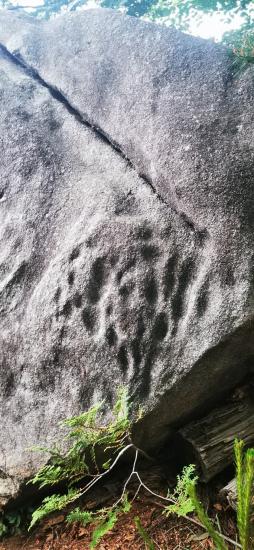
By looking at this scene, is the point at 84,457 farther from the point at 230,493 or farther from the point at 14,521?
the point at 14,521

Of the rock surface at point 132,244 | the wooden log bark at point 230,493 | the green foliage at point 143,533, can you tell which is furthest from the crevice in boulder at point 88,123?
the green foliage at point 143,533

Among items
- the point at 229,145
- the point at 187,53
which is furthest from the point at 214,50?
the point at 229,145

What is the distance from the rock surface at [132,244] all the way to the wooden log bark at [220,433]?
105 mm

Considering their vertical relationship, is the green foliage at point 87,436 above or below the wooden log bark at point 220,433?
above

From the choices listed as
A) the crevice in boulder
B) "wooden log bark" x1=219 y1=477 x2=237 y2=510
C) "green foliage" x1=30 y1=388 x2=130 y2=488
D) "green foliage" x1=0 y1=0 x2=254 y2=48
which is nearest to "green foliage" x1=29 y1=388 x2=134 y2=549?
A: "green foliage" x1=30 y1=388 x2=130 y2=488

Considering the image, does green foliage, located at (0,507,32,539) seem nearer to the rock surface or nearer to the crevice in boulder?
the rock surface

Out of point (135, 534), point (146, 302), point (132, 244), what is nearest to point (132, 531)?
point (135, 534)

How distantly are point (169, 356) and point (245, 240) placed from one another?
820 mm

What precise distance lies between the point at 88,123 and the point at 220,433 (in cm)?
257

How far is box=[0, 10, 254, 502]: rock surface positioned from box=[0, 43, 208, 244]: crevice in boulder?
0.01 m

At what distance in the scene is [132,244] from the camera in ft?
9.12

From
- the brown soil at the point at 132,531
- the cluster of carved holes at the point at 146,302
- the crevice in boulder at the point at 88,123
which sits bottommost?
the brown soil at the point at 132,531

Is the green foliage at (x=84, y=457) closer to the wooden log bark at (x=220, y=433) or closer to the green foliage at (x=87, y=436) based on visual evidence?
the green foliage at (x=87, y=436)

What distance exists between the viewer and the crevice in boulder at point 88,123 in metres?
2.72
